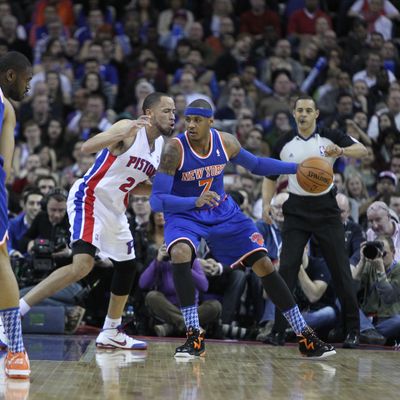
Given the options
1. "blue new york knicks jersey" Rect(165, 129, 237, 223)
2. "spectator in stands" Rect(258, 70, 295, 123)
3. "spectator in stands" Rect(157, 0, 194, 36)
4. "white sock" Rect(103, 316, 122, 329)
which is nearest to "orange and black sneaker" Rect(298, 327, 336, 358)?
"blue new york knicks jersey" Rect(165, 129, 237, 223)

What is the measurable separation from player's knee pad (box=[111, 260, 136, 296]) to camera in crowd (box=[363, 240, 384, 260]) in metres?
2.09

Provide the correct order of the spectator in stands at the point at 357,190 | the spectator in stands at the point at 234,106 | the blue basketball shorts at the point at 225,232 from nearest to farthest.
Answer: the blue basketball shorts at the point at 225,232
the spectator in stands at the point at 357,190
the spectator in stands at the point at 234,106

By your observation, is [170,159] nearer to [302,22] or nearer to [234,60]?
[234,60]

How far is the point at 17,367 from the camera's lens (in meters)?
5.49

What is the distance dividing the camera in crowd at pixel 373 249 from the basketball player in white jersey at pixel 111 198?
206cm

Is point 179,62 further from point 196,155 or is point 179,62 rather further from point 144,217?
point 196,155

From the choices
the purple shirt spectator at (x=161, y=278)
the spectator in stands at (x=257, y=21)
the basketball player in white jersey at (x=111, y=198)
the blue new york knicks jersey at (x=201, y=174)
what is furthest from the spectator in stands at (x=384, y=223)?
the spectator in stands at (x=257, y=21)

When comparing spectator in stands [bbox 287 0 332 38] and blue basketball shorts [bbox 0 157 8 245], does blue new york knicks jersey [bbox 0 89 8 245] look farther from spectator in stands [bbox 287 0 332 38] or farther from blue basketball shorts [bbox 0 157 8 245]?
spectator in stands [bbox 287 0 332 38]

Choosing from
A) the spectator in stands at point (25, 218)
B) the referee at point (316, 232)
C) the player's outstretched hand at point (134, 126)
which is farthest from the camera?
the spectator in stands at point (25, 218)

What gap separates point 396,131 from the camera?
38.6 feet

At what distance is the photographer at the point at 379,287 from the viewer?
819 centimetres

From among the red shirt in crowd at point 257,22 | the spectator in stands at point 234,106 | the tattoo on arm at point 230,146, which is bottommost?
the tattoo on arm at point 230,146

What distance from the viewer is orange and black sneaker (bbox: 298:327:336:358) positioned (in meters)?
6.79

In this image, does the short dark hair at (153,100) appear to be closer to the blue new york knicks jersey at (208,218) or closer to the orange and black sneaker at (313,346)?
the blue new york knicks jersey at (208,218)
